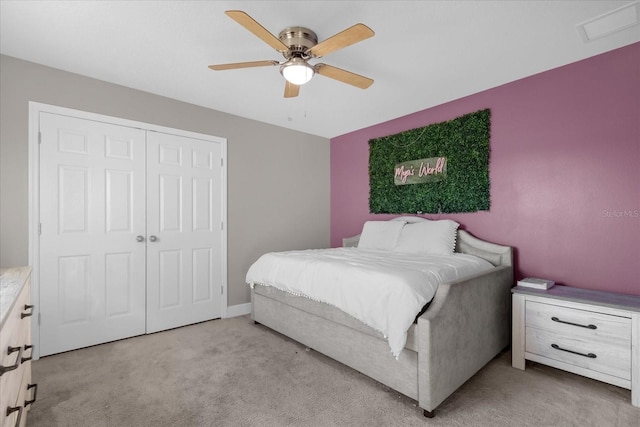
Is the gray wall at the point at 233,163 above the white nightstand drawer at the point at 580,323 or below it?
above

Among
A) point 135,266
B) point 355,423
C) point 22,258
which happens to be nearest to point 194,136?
point 135,266

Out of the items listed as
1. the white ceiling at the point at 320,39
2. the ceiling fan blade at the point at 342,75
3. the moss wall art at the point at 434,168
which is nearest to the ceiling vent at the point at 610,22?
the white ceiling at the point at 320,39

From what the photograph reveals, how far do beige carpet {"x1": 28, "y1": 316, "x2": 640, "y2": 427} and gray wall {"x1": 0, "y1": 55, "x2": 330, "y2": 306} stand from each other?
1144mm

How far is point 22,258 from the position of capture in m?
2.46

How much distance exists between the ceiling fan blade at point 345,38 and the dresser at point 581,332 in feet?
6.96

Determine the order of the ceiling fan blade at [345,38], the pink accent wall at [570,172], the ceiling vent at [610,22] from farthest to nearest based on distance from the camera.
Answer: the pink accent wall at [570,172] → the ceiling vent at [610,22] → the ceiling fan blade at [345,38]

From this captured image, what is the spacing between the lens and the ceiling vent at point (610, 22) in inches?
73.7

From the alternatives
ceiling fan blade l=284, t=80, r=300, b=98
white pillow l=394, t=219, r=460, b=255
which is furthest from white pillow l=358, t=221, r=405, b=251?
ceiling fan blade l=284, t=80, r=300, b=98

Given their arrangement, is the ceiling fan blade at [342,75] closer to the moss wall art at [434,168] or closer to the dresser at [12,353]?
the moss wall art at [434,168]

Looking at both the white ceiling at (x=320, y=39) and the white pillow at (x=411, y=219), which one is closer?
the white ceiling at (x=320, y=39)

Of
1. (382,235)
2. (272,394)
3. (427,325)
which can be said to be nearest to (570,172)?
(382,235)

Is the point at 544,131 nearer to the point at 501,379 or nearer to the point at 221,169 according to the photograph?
the point at 501,379

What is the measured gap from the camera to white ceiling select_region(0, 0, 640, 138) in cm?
187

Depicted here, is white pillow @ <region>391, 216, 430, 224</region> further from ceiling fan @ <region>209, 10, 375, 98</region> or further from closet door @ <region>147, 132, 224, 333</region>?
closet door @ <region>147, 132, 224, 333</region>
